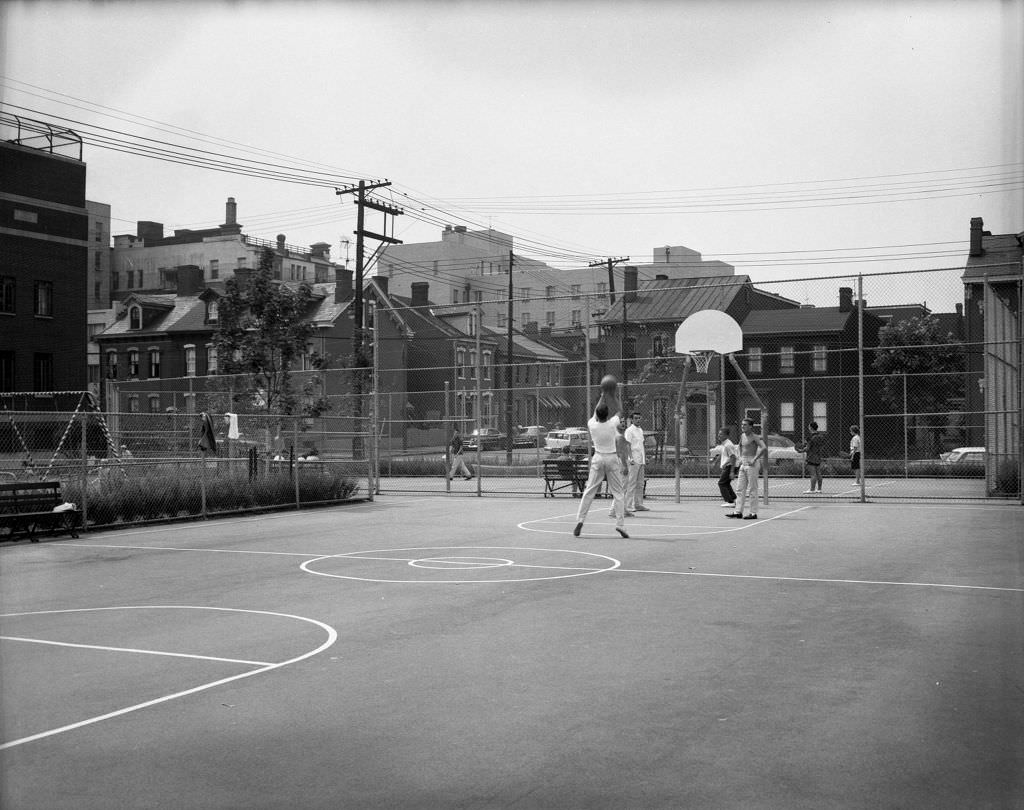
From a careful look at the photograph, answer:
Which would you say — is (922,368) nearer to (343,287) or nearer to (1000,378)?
(1000,378)

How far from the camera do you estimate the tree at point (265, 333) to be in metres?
31.3

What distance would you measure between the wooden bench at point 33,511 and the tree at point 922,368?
3267 centimetres

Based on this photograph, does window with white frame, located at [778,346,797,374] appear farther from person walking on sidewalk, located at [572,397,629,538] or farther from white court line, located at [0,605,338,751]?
white court line, located at [0,605,338,751]

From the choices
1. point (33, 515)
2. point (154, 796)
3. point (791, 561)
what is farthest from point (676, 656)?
point (33, 515)

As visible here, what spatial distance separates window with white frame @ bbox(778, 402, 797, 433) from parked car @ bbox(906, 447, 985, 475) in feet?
56.3

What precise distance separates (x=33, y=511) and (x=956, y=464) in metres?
27.1

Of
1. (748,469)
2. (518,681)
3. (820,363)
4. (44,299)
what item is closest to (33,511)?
(748,469)

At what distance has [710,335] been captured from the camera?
24656mm

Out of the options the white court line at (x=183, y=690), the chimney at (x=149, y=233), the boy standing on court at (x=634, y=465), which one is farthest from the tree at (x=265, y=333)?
the chimney at (x=149, y=233)

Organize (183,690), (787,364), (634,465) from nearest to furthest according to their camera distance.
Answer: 1. (183,690)
2. (634,465)
3. (787,364)

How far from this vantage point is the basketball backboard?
24.5 metres

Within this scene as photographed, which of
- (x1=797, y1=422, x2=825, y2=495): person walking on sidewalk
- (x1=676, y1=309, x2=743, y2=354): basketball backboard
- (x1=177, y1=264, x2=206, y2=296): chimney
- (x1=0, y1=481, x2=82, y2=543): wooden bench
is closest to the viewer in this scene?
(x1=0, y1=481, x2=82, y2=543): wooden bench

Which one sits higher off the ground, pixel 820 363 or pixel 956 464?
pixel 820 363

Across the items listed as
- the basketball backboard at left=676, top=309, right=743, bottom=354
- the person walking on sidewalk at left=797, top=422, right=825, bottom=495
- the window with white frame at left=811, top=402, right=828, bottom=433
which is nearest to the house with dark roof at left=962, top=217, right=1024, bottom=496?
the person walking on sidewalk at left=797, top=422, right=825, bottom=495
